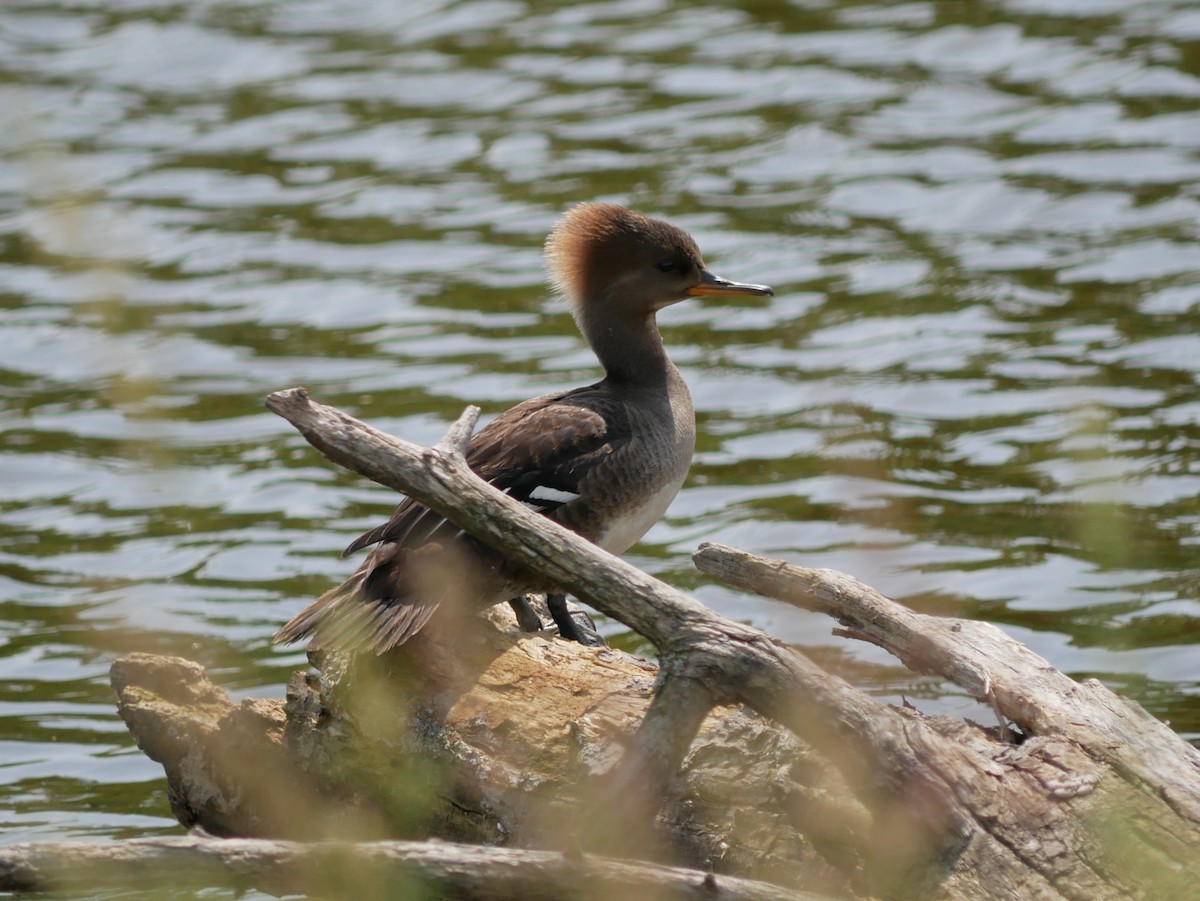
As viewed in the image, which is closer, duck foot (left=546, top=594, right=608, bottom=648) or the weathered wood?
the weathered wood

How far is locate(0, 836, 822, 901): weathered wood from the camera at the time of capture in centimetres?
338

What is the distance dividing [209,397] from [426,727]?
4995 mm

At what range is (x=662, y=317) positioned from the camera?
9906 mm

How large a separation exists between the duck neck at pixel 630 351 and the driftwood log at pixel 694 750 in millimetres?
1659

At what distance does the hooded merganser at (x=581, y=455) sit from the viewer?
4715 mm

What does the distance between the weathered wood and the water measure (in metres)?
0.63

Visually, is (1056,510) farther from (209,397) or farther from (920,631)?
(209,397)

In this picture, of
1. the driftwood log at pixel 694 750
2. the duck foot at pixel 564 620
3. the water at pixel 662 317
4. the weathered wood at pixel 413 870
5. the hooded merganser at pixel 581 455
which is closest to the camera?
the weathered wood at pixel 413 870

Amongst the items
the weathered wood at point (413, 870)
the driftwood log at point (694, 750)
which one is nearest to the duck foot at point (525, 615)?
the driftwood log at point (694, 750)

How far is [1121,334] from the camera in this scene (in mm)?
9031

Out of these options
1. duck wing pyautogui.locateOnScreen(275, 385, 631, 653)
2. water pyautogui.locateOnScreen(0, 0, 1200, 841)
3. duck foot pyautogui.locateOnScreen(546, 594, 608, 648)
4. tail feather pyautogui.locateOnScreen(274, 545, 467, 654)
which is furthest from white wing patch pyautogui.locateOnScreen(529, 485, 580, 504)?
water pyautogui.locateOnScreen(0, 0, 1200, 841)

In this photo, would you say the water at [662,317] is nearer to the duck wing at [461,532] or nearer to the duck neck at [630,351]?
the duck wing at [461,532]

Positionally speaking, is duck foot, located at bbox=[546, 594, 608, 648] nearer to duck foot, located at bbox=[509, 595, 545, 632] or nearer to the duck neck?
duck foot, located at bbox=[509, 595, 545, 632]

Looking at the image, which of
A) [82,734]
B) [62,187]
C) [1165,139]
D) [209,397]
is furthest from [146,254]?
[62,187]
